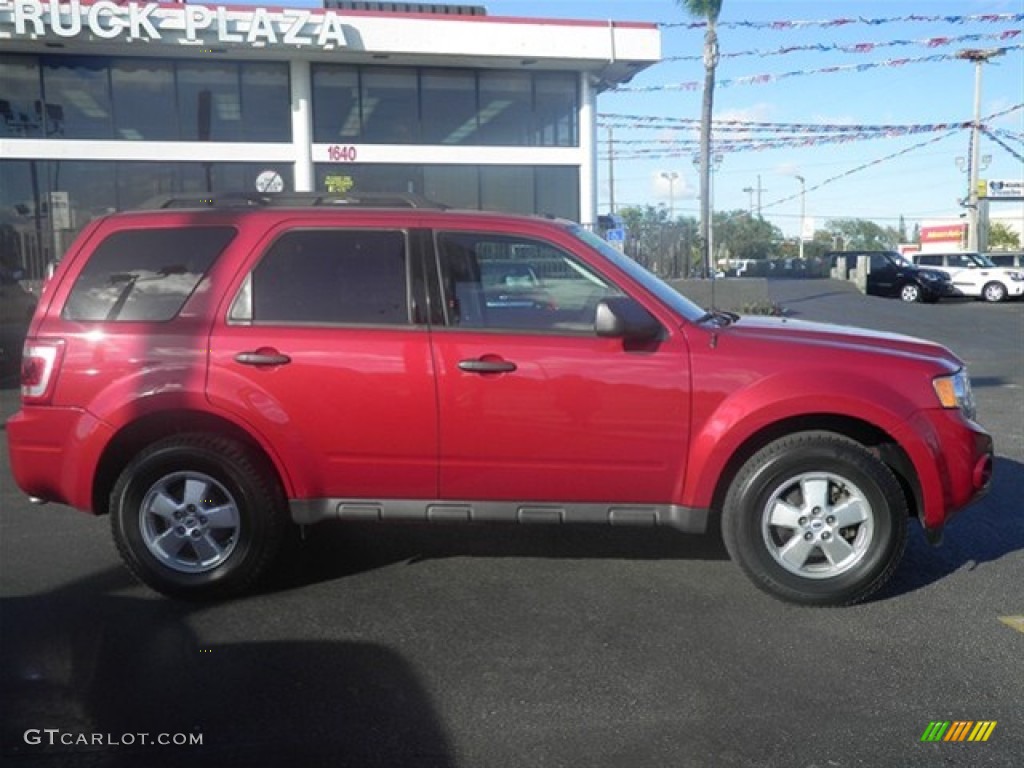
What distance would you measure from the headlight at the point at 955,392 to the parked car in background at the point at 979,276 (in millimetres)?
28411

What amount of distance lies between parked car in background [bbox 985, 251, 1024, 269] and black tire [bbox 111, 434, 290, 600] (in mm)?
31932

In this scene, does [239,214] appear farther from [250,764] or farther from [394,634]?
[250,764]

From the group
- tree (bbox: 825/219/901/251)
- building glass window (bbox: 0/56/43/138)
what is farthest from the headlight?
tree (bbox: 825/219/901/251)

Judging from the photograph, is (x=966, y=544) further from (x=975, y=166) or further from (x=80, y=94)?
(x=975, y=166)

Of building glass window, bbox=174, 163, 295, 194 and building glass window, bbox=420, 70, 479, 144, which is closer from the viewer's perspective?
building glass window, bbox=174, 163, 295, 194

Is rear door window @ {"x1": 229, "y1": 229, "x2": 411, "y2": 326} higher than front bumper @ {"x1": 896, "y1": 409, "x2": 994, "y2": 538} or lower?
higher

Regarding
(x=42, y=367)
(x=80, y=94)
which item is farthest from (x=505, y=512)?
(x=80, y=94)

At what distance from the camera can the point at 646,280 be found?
467 cm

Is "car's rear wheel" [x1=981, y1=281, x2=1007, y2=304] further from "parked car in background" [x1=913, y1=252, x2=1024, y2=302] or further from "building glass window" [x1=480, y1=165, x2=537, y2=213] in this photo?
"building glass window" [x1=480, y1=165, x2=537, y2=213]

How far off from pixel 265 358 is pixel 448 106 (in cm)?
2226

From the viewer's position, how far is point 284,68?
24578 mm

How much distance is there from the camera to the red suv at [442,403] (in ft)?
14.2

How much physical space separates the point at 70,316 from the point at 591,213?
72.9ft

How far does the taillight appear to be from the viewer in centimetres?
450
